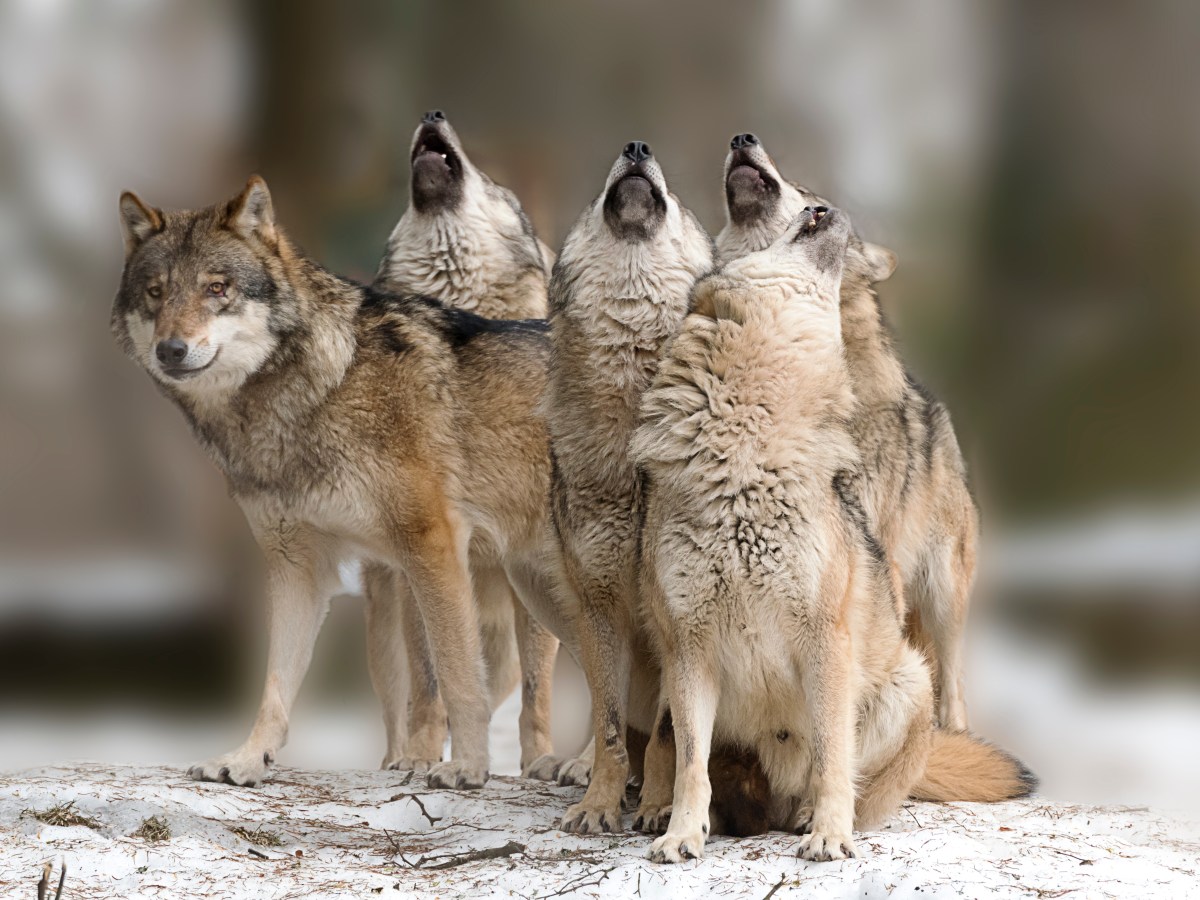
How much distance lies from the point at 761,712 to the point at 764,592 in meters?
0.45

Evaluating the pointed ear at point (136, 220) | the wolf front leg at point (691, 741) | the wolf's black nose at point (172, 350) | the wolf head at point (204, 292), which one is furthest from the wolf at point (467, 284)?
the wolf front leg at point (691, 741)

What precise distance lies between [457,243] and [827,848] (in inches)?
149

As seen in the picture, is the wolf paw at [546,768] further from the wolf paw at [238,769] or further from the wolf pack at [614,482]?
the wolf paw at [238,769]

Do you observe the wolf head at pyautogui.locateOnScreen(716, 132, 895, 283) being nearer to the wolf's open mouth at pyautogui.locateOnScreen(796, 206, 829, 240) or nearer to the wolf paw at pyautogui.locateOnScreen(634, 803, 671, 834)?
the wolf's open mouth at pyautogui.locateOnScreen(796, 206, 829, 240)

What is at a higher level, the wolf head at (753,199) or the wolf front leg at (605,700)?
the wolf head at (753,199)

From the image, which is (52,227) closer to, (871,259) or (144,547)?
(144,547)

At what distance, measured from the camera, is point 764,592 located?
4.23 metres

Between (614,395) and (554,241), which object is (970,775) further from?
(554,241)

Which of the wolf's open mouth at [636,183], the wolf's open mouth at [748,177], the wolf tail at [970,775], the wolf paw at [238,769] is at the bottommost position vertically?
the wolf paw at [238,769]

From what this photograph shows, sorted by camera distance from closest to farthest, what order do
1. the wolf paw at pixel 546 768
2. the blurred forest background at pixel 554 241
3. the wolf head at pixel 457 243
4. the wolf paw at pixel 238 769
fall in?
1. the wolf paw at pixel 238 769
2. the wolf paw at pixel 546 768
3. the wolf head at pixel 457 243
4. the blurred forest background at pixel 554 241

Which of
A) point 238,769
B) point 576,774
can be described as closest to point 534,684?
point 576,774

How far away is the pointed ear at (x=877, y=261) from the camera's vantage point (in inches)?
239

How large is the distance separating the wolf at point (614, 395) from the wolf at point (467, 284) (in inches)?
65.6

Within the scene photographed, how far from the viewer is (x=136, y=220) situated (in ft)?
19.0
